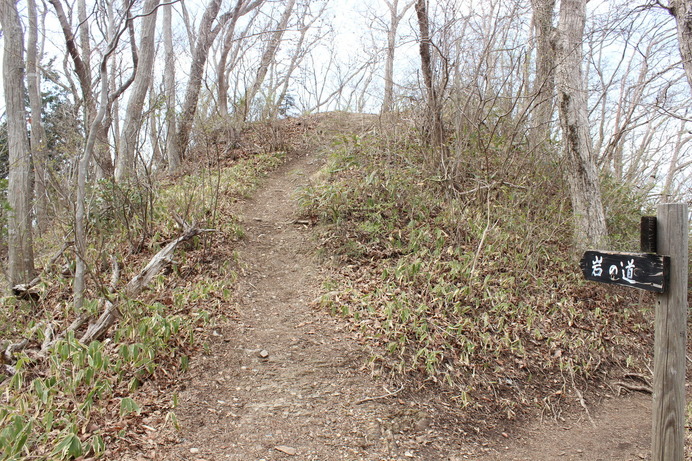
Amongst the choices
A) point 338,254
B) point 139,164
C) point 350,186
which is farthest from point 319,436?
point 139,164

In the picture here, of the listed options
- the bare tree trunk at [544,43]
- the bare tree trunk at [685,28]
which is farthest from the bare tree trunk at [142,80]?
the bare tree trunk at [685,28]

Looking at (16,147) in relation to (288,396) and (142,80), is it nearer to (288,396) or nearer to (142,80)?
(142,80)

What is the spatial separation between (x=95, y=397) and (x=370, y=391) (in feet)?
7.50

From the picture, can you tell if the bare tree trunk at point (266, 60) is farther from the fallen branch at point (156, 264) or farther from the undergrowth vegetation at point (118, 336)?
the fallen branch at point (156, 264)

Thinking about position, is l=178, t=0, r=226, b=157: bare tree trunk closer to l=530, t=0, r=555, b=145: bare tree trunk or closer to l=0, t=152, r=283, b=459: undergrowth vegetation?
l=0, t=152, r=283, b=459: undergrowth vegetation

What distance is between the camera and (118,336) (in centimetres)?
411

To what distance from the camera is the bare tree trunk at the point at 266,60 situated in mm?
9945

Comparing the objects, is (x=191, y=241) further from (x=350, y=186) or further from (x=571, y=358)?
(x=571, y=358)

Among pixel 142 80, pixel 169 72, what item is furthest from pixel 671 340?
pixel 169 72

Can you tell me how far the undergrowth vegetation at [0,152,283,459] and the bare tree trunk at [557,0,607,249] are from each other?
5.08 meters

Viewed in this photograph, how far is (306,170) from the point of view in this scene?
370 inches

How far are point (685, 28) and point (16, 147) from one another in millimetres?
7720

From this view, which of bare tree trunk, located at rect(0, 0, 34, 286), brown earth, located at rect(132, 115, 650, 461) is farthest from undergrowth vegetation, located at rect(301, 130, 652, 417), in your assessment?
bare tree trunk, located at rect(0, 0, 34, 286)

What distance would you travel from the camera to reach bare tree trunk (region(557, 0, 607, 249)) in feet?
20.0
